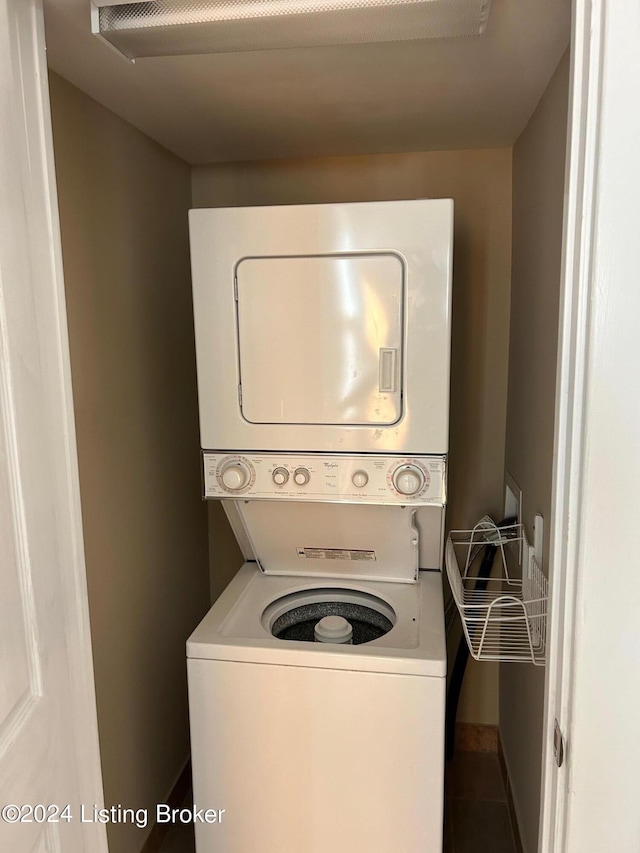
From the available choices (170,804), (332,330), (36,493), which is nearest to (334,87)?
(332,330)

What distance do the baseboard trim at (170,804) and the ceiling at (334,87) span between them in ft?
6.94

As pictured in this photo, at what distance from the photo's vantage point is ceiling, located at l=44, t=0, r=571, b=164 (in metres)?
1.26

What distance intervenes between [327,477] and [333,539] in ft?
0.89

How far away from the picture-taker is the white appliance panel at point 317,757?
146 centimetres

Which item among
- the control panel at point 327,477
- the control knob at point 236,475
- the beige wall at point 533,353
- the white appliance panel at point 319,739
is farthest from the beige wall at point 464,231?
the control knob at point 236,475

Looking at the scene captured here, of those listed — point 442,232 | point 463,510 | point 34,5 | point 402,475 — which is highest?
point 34,5

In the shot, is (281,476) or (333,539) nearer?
(281,476)

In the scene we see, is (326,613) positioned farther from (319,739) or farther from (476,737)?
(476,737)

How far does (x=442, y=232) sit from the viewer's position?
4.89ft

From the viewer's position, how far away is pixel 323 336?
157 cm

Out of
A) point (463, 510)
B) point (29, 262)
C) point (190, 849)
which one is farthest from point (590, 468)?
point (190, 849)

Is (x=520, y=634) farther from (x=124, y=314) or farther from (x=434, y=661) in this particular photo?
(x=124, y=314)

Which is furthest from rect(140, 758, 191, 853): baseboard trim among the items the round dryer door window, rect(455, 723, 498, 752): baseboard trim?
rect(455, 723, 498, 752): baseboard trim

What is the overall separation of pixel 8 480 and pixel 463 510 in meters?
1.68
